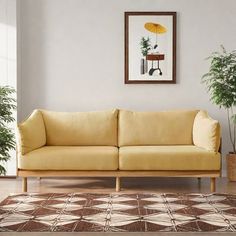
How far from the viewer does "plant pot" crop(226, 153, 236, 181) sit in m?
5.19

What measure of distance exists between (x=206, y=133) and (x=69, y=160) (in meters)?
1.40

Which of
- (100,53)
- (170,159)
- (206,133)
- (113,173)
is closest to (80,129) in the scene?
(113,173)

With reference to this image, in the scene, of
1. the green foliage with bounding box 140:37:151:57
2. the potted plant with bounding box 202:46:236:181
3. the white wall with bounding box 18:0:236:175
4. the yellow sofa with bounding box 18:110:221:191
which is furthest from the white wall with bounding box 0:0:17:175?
the potted plant with bounding box 202:46:236:181

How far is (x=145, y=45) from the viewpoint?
5602 mm

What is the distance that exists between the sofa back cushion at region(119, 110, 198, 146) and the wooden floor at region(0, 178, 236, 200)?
0.45 metres

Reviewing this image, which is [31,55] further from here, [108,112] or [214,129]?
[214,129]

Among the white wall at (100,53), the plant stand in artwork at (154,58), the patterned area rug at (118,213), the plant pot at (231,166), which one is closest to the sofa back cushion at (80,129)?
the white wall at (100,53)

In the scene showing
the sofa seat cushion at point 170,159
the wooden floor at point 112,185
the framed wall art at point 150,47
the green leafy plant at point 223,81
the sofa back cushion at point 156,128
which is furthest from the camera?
the framed wall art at point 150,47

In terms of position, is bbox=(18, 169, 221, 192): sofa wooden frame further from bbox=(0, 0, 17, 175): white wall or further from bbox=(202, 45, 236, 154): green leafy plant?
bbox=(0, 0, 17, 175): white wall

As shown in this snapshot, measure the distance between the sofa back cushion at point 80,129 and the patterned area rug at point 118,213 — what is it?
2.93 feet

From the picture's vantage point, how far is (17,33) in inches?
216

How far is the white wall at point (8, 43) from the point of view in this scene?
5.39 metres

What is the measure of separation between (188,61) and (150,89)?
56cm

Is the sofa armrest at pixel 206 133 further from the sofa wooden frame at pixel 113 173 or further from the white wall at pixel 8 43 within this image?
the white wall at pixel 8 43
